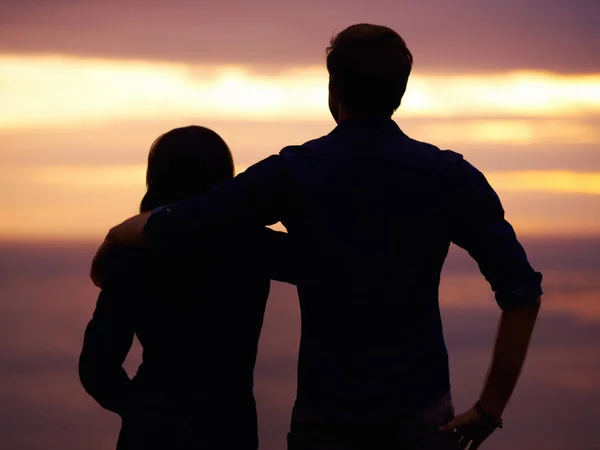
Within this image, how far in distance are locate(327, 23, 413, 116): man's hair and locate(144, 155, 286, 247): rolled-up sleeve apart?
1.11 feet

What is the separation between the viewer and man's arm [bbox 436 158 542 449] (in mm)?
2812

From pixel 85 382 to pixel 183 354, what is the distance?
0.51 m

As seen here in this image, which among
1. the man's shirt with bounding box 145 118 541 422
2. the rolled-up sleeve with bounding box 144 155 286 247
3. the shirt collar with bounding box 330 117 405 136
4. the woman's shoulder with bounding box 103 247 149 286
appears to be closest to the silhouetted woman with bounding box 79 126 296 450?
the woman's shoulder with bounding box 103 247 149 286

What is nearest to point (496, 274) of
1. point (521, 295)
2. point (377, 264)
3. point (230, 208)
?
point (521, 295)

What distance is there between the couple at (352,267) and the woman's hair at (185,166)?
179 mm

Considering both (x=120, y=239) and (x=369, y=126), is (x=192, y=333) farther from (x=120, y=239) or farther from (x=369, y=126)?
(x=369, y=126)

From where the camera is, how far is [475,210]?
9.23 feet

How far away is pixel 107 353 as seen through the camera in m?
3.29

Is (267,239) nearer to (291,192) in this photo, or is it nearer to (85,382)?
(291,192)

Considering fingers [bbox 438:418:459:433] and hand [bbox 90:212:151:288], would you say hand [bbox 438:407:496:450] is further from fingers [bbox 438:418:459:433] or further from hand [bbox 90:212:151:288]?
hand [bbox 90:212:151:288]

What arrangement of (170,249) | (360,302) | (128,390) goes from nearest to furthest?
(360,302) < (170,249) < (128,390)

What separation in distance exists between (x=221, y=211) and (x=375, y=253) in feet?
1.75

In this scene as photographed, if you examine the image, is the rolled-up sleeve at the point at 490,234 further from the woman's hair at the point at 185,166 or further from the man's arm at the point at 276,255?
the woman's hair at the point at 185,166

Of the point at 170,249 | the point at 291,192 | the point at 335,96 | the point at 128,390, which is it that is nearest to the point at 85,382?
the point at 128,390
